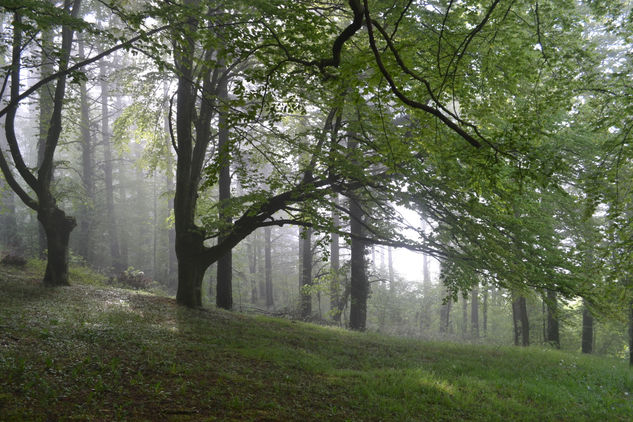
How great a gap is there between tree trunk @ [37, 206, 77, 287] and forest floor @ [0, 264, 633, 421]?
56 cm

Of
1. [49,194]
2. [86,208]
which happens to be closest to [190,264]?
[49,194]

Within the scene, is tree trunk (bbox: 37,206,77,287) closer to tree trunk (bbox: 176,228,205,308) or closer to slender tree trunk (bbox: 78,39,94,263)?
tree trunk (bbox: 176,228,205,308)

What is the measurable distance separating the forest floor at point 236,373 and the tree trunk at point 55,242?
564 mm

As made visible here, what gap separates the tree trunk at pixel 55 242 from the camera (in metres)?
11.2

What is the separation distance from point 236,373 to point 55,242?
795 centimetres

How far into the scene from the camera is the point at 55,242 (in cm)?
1128

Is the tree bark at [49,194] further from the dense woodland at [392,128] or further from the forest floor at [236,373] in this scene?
the forest floor at [236,373]

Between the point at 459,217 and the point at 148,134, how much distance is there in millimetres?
11683

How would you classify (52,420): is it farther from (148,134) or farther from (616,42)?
(616,42)

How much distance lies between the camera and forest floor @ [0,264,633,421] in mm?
4828

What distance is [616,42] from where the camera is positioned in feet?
57.0

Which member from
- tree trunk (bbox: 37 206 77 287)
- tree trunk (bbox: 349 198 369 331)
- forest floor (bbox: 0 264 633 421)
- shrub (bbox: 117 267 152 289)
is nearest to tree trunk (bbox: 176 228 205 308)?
forest floor (bbox: 0 264 633 421)

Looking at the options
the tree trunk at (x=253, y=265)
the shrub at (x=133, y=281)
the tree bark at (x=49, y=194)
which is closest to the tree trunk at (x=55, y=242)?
the tree bark at (x=49, y=194)

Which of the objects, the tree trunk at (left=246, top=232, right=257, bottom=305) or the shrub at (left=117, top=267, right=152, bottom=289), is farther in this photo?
the tree trunk at (left=246, top=232, right=257, bottom=305)
